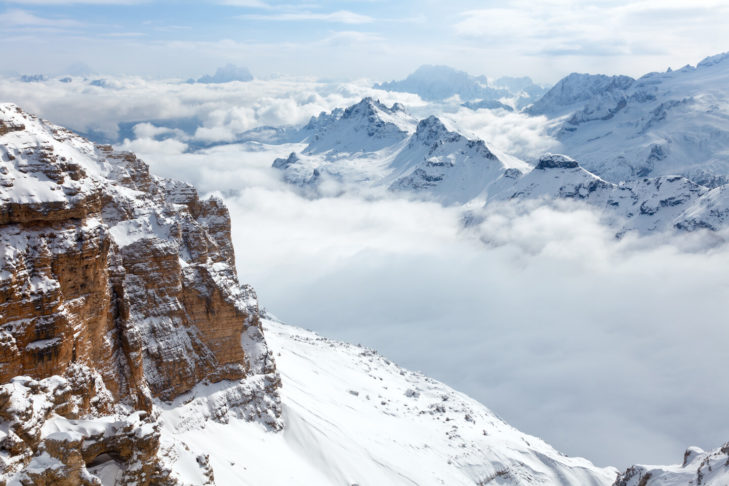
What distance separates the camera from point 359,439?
92.8m

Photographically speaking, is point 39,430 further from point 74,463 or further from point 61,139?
point 61,139

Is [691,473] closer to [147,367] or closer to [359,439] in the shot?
[359,439]

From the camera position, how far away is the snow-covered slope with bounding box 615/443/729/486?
170 ft

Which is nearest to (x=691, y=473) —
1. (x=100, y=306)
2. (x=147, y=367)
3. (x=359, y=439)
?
(x=359, y=439)

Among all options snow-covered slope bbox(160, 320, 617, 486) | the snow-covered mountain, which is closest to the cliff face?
the snow-covered mountain

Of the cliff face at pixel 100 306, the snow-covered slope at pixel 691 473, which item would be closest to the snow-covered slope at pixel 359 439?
the cliff face at pixel 100 306

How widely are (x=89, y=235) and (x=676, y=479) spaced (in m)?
63.1

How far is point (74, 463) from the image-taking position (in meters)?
27.7

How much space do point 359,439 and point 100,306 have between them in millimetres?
57880

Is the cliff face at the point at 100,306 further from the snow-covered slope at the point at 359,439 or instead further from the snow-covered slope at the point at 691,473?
the snow-covered slope at the point at 691,473

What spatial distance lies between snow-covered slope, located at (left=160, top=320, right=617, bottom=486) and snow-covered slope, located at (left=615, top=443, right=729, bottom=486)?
3686 cm

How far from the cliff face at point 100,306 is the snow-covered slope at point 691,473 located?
46.8 m

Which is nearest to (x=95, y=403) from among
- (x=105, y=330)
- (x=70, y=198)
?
(x=105, y=330)

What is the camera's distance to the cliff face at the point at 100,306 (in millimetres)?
31750
